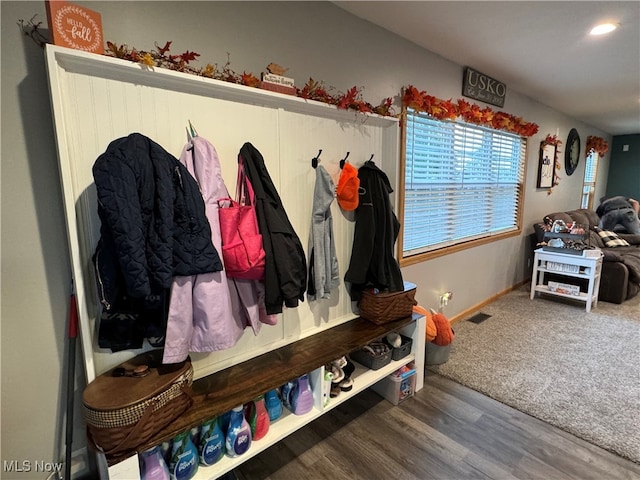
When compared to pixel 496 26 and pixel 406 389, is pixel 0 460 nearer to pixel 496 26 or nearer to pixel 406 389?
pixel 406 389

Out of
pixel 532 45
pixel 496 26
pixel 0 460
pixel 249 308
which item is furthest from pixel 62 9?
pixel 532 45

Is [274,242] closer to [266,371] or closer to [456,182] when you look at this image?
[266,371]

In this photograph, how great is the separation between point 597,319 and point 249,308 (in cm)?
378

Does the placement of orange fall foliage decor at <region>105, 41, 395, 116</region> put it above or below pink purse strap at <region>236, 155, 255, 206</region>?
above

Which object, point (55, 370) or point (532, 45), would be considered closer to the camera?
point (55, 370)

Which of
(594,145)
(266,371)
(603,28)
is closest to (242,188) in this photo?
(266,371)

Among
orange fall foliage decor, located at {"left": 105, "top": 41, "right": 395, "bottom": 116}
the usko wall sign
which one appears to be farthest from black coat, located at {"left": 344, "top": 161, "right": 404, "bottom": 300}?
the usko wall sign

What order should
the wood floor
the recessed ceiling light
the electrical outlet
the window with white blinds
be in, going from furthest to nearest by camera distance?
the electrical outlet, the window with white blinds, the recessed ceiling light, the wood floor

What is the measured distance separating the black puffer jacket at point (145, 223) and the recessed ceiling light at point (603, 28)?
2894 millimetres

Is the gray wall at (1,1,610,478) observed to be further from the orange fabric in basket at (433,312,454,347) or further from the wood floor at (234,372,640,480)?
the orange fabric in basket at (433,312,454,347)

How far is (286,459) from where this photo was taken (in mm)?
1724

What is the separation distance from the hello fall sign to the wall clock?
601 cm

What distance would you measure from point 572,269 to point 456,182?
1.83m

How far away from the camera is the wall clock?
507 centimetres
